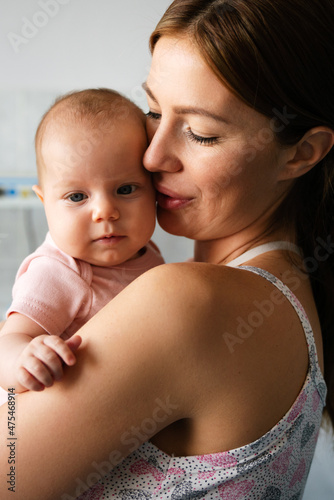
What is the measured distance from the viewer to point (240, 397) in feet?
2.92

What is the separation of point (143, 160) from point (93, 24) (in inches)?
101

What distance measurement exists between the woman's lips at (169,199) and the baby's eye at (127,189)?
0.05 m

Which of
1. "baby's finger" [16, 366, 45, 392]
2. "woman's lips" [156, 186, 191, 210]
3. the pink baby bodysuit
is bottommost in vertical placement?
the pink baby bodysuit

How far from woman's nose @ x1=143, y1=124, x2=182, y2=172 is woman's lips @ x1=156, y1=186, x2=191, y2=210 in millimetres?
61

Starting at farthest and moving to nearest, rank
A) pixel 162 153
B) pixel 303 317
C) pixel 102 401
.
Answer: pixel 162 153
pixel 303 317
pixel 102 401

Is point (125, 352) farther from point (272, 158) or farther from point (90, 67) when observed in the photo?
point (90, 67)

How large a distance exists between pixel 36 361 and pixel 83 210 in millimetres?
389

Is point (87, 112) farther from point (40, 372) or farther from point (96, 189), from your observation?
point (40, 372)

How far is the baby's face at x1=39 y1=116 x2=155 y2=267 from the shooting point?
44.8 inches

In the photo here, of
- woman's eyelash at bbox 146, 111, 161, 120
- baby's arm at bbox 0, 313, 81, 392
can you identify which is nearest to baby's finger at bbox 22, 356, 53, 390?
baby's arm at bbox 0, 313, 81, 392

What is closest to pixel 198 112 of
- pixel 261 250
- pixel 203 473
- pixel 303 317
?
pixel 261 250

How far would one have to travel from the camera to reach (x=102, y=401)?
2.71ft

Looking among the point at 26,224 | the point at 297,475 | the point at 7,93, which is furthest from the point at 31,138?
the point at 297,475

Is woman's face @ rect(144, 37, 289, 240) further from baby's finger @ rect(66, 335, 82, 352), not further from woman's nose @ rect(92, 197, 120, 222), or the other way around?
baby's finger @ rect(66, 335, 82, 352)
